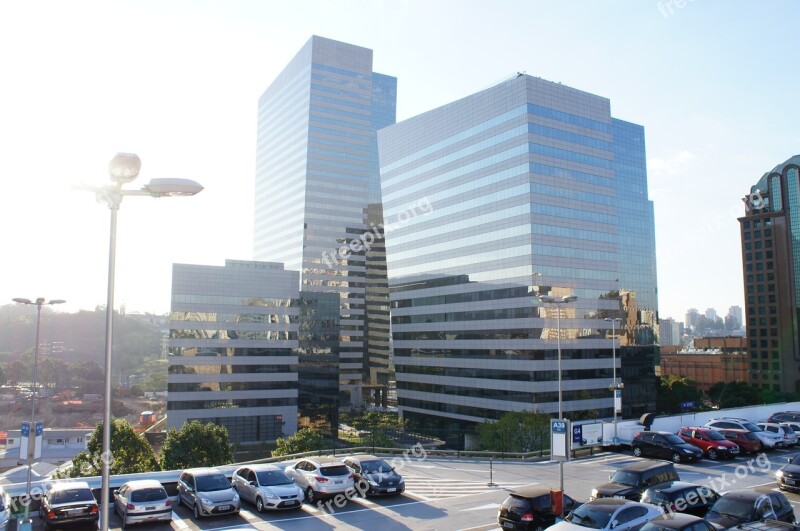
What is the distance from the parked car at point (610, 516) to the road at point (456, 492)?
11.9ft

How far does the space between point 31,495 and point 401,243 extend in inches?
3554

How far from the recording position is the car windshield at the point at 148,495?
1944 cm

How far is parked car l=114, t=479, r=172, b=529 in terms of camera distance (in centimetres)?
1911

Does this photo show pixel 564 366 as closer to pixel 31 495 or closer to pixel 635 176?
pixel 31 495

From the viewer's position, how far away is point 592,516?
53.4 ft

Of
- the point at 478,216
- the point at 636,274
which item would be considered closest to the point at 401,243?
the point at 478,216

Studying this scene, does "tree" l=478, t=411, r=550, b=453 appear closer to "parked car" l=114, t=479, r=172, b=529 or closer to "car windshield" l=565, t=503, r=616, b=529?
"car windshield" l=565, t=503, r=616, b=529

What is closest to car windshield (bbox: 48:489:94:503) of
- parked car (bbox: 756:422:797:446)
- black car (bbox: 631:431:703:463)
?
black car (bbox: 631:431:703:463)

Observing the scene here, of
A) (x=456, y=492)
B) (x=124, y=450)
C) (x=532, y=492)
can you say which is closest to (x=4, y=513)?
(x=456, y=492)

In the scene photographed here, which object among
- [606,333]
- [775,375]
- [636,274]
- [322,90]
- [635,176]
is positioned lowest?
[775,375]

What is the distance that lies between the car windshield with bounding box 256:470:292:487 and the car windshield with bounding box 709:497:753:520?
47.0 feet

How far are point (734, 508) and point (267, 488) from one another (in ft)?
49.7

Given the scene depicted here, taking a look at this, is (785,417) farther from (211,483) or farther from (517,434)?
(211,483)

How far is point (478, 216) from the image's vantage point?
9056 cm
